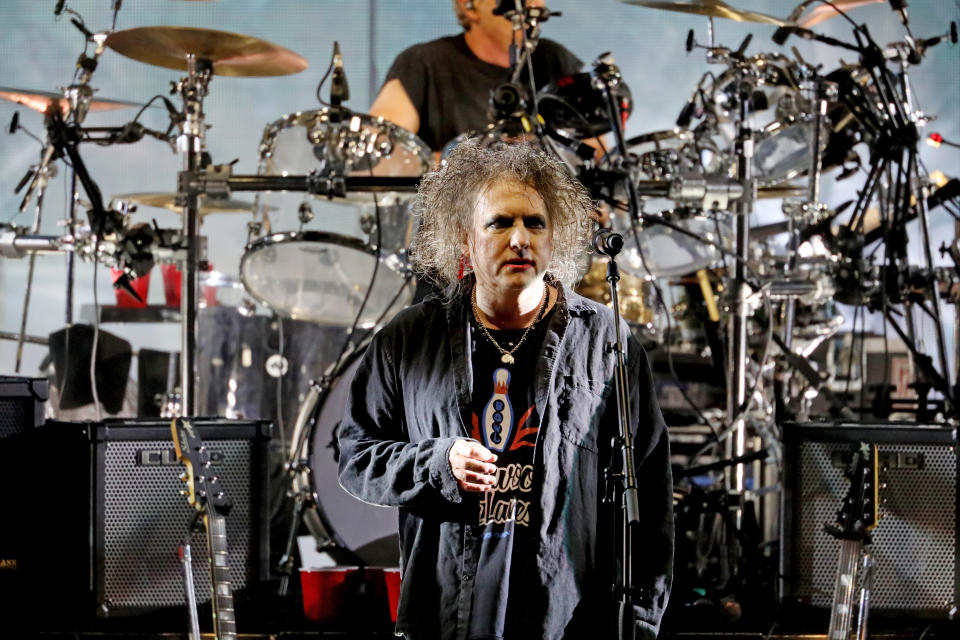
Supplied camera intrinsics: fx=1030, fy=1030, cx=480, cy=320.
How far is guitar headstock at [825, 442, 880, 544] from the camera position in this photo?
316 cm

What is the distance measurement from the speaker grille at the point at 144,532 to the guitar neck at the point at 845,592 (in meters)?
2.01

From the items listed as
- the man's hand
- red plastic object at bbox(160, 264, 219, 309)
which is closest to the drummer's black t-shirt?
red plastic object at bbox(160, 264, 219, 309)

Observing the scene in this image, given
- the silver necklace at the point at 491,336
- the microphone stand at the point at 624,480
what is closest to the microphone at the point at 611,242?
the microphone stand at the point at 624,480

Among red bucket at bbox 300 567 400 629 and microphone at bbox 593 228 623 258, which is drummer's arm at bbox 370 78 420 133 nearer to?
red bucket at bbox 300 567 400 629

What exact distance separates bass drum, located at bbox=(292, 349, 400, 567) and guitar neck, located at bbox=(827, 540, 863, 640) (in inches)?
67.9

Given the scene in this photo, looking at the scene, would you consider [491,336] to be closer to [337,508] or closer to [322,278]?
[337,508]

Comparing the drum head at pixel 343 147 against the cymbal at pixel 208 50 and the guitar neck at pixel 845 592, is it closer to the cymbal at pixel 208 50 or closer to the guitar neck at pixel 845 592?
the cymbal at pixel 208 50

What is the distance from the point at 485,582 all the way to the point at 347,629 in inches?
67.6

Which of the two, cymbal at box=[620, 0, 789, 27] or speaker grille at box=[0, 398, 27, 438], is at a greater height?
cymbal at box=[620, 0, 789, 27]

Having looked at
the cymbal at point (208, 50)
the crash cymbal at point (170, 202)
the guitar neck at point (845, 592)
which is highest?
the cymbal at point (208, 50)

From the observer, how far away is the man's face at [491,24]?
18.4ft

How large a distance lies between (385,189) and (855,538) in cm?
226

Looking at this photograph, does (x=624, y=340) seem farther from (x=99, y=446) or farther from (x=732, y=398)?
(x=732, y=398)

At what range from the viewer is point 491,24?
5738 millimetres
